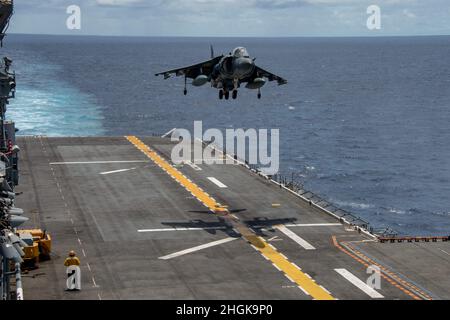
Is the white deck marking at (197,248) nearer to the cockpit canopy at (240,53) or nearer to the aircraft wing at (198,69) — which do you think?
the cockpit canopy at (240,53)

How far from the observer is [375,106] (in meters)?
185

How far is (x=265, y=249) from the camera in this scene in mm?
50312

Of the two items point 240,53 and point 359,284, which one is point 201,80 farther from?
point 359,284

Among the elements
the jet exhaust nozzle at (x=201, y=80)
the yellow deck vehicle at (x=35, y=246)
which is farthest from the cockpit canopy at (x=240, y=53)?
the yellow deck vehicle at (x=35, y=246)

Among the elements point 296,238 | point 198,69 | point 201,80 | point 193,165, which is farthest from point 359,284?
point 193,165

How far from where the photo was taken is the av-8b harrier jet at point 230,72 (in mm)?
55625

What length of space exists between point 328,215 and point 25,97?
4340 inches

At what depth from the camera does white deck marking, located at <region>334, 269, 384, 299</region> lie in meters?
41.8

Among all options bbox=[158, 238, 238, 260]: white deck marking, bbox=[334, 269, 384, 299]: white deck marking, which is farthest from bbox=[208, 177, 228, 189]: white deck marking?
bbox=[334, 269, 384, 299]: white deck marking

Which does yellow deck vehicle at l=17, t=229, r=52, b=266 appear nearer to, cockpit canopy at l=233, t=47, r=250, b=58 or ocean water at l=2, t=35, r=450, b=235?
cockpit canopy at l=233, t=47, r=250, b=58

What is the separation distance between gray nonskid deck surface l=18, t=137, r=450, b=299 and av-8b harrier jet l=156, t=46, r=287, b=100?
9978mm

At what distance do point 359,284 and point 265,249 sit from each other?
27.9ft

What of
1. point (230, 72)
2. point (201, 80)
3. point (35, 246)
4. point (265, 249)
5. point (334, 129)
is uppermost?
point (230, 72)

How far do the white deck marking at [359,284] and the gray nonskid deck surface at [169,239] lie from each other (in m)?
0.35
